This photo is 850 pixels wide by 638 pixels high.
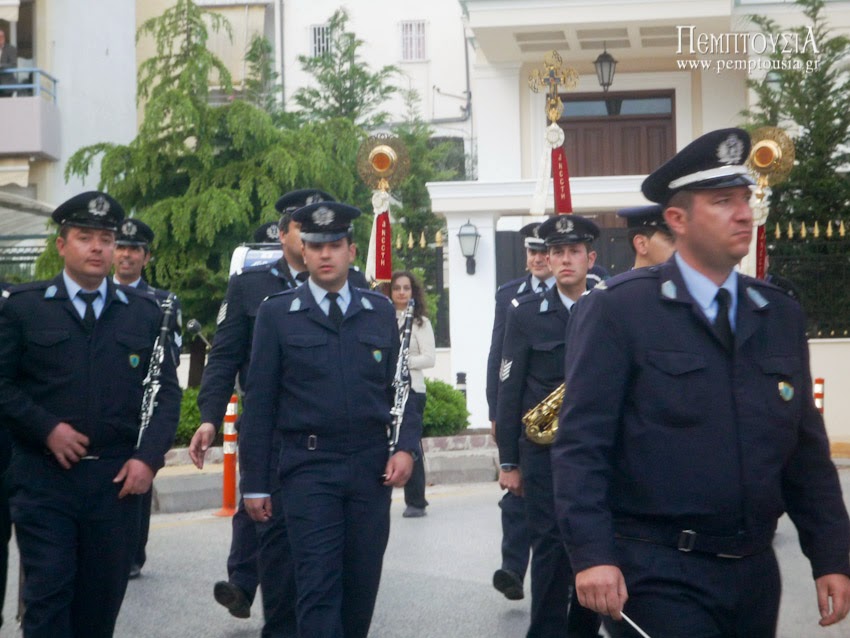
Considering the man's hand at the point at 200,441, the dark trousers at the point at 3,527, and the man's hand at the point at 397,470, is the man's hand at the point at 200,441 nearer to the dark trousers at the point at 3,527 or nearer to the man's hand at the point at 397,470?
the dark trousers at the point at 3,527

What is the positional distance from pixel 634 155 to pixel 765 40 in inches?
129

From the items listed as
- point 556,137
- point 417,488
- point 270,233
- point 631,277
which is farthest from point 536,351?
point 417,488

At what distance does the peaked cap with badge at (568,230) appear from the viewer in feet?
23.3

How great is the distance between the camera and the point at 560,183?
10844 mm

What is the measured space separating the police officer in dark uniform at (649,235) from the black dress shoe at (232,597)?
2.90m

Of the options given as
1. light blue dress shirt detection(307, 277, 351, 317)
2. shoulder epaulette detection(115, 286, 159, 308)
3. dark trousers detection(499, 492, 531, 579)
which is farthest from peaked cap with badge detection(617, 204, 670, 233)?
dark trousers detection(499, 492, 531, 579)

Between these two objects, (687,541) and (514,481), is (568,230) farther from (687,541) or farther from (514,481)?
(687,541)

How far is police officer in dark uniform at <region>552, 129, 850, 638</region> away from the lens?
3836mm

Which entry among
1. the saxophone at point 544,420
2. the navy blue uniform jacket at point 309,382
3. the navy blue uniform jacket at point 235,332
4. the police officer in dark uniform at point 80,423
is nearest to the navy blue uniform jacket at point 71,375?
the police officer in dark uniform at point 80,423

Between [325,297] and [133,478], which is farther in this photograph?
[325,297]

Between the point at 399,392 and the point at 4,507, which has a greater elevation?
the point at 399,392

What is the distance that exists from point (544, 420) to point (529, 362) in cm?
51

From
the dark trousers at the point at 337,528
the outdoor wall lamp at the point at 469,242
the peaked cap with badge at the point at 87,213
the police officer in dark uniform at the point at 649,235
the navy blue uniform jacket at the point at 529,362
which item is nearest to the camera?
the dark trousers at the point at 337,528

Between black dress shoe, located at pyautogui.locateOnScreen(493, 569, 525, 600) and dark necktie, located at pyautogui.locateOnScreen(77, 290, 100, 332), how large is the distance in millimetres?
3416
